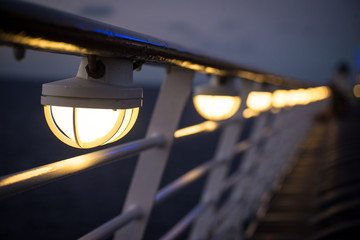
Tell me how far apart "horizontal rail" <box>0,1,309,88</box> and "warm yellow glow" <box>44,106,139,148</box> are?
0.14 meters

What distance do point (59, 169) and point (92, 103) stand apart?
0.16m

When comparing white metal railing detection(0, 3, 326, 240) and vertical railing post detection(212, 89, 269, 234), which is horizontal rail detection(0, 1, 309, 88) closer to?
white metal railing detection(0, 3, 326, 240)

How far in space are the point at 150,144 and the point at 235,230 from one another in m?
1.97

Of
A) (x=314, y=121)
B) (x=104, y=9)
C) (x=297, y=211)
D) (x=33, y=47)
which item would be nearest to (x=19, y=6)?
(x=33, y=47)

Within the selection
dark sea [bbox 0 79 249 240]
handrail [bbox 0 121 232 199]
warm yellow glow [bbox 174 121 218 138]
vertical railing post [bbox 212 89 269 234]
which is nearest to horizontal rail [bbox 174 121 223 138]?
warm yellow glow [bbox 174 121 218 138]

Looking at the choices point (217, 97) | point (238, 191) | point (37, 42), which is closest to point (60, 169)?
point (37, 42)

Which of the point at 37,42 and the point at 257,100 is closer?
the point at 37,42

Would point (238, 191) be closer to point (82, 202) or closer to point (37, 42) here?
point (37, 42)

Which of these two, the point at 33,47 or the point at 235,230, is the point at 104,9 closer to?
the point at 33,47

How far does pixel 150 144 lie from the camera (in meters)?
1.04

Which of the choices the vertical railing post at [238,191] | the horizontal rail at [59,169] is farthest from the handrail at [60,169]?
the vertical railing post at [238,191]

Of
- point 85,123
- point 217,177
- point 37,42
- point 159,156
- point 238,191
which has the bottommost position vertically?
point 238,191

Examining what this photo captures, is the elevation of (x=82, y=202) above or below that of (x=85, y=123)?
below

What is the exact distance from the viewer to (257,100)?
2.18 metres
